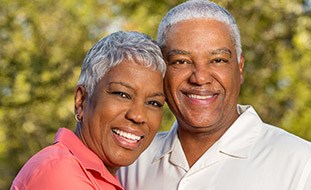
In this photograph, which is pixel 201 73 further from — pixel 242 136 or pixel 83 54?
pixel 83 54

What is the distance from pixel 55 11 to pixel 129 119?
4151 millimetres

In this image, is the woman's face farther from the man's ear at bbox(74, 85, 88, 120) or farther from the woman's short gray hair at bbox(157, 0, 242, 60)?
the woman's short gray hair at bbox(157, 0, 242, 60)

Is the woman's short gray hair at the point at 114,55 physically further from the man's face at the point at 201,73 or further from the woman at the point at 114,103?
the man's face at the point at 201,73

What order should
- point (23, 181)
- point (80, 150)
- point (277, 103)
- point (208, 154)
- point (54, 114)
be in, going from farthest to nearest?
point (54, 114), point (277, 103), point (208, 154), point (80, 150), point (23, 181)

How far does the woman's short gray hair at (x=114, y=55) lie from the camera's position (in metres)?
3.67

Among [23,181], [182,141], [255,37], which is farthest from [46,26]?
[23,181]

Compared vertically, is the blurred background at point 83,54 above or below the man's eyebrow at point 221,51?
below

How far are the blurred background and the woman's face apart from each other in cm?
341

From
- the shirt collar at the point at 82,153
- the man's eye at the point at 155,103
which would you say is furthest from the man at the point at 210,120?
the shirt collar at the point at 82,153

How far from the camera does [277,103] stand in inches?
293

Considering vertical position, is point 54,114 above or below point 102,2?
below

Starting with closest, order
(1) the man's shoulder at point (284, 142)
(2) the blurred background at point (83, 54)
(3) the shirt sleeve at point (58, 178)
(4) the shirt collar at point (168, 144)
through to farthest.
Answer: (3) the shirt sleeve at point (58, 178)
(1) the man's shoulder at point (284, 142)
(4) the shirt collar at point (168, 144)
(2) the blurred background at point (83, 54)

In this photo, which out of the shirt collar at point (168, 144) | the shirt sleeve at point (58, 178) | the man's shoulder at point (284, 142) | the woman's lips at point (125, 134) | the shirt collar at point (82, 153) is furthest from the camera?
the shirt collar at point (168, 144)

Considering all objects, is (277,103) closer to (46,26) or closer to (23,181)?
(46,26)
